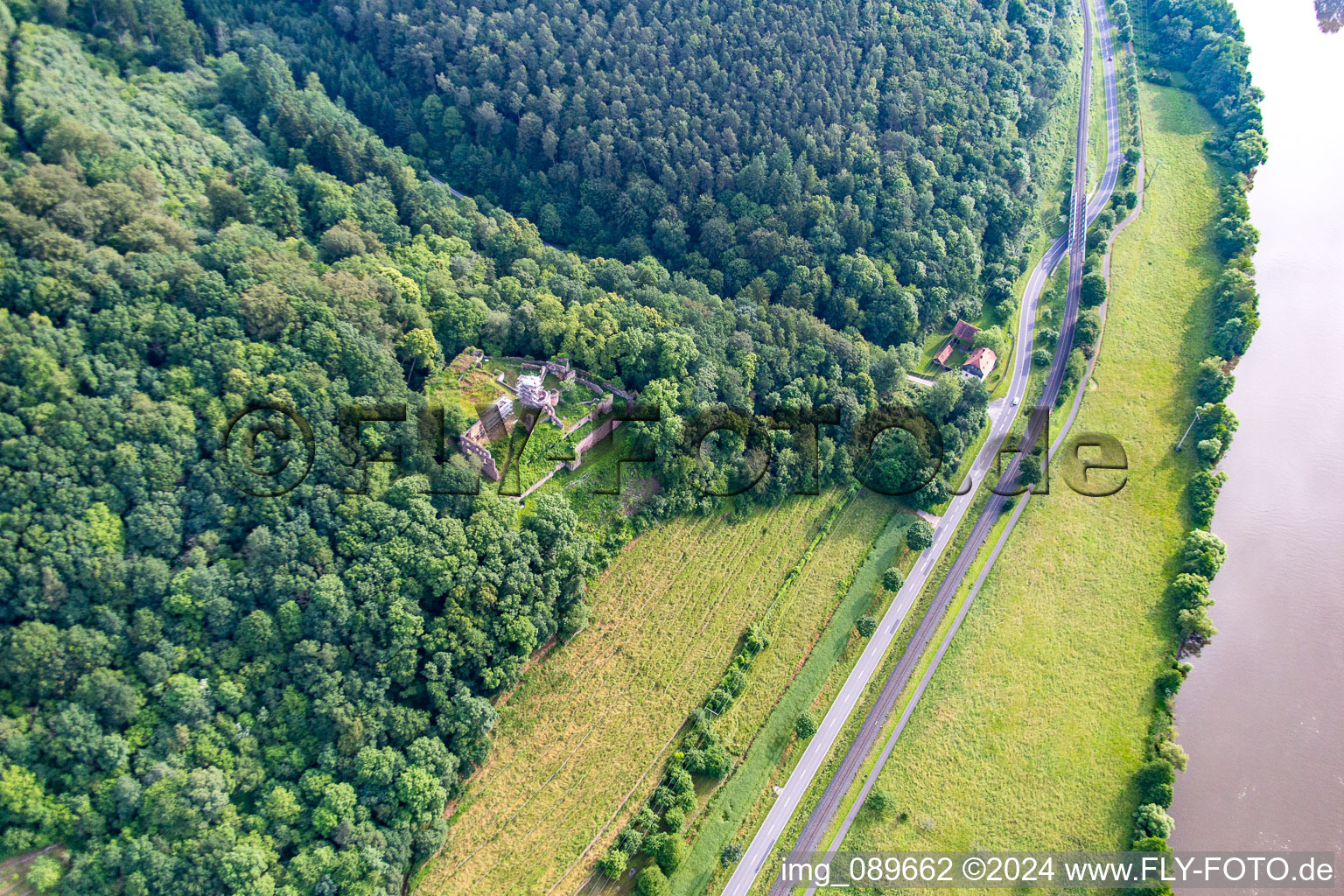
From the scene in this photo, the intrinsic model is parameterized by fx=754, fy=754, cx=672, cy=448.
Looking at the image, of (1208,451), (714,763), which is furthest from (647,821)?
(1208,451)

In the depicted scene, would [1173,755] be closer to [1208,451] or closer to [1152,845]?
[1152,845]

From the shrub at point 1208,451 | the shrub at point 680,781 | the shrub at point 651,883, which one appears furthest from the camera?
the shrub at point 1208,451

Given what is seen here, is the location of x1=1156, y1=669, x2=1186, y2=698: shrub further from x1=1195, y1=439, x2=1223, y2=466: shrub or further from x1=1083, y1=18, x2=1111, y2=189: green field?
x1=1083, y1=18, x2=1111, y2=189: green field

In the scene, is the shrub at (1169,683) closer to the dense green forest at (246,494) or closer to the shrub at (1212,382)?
the dense green forest at (246,494)

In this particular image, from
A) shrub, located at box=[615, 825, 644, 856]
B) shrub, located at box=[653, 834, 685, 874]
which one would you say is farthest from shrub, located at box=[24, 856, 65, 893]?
shrub, located at box=[653, 834, 685, 874]

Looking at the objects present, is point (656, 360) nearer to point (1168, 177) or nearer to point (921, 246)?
point (921, 246)

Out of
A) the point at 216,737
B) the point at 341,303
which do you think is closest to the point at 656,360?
the point at 341,303

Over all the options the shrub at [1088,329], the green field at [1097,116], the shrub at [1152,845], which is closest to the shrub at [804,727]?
the shrub at [1152,845]
